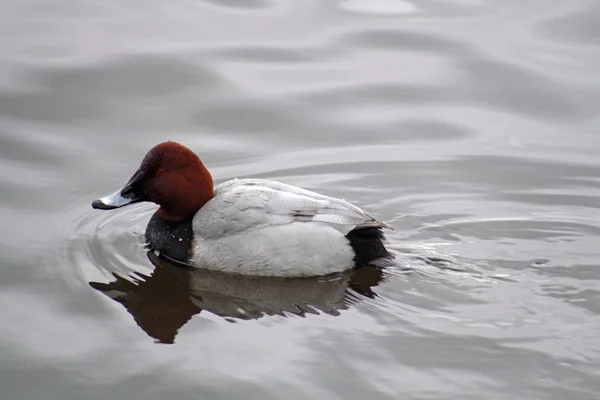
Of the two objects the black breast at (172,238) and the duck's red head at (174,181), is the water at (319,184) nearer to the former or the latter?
the black breast at (172,238)

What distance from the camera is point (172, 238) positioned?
6066 mm

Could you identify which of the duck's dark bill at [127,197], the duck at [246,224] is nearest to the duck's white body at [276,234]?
the duck at [246,224]

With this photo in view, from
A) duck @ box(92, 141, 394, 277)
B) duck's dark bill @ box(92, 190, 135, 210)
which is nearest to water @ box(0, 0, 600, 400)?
duck @ box(92, 141, 394, 277)

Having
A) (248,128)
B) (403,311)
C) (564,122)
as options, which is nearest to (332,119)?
(248,128)

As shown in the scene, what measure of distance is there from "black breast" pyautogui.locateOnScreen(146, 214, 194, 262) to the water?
10 centimetres

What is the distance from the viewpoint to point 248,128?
8.30m

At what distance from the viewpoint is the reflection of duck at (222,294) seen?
5367mm

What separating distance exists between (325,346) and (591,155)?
12.2ft

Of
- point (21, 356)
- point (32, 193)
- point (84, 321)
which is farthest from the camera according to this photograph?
point (32, 193)

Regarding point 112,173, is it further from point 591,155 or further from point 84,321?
point 591,155

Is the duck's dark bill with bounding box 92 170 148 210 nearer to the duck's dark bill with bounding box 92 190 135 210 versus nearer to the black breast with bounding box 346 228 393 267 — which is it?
the duck's dark bill with bounding box 92 190 135 210

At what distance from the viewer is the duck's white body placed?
5.79m

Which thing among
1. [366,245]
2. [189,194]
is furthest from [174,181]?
[366,245]

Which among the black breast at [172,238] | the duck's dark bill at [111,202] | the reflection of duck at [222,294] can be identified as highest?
the duck's dark bill at [111,202]
